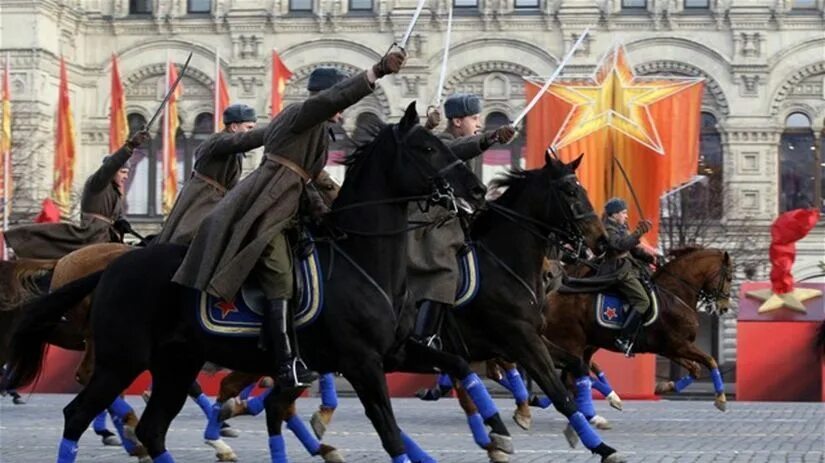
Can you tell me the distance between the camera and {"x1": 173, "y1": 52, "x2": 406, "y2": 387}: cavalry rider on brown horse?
11.0 meters

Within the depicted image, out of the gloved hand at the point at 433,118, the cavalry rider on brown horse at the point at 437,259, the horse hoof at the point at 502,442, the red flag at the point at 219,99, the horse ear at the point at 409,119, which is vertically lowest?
the horse hoof at the point at 502,442

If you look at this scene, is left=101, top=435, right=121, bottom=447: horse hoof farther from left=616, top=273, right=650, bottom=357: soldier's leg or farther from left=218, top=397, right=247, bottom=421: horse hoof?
left=616, top=273, right=650, bottom=357: soldier's leg

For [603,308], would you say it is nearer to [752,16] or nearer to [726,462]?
[726,462]

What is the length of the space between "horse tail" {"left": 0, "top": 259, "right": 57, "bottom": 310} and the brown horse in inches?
197

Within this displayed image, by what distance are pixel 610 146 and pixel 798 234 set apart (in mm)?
3370

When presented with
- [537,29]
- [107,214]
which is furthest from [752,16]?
[107,214]

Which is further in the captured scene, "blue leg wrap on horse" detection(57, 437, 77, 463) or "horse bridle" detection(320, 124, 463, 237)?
"blue leg wrap on horse" detection(57, 437, 77, 463)

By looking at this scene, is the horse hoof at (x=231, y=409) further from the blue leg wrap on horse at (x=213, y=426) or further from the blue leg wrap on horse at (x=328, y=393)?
the blue leg wrap on horse at (x=328, y=393)

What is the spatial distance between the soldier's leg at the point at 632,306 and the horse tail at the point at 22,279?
585cm

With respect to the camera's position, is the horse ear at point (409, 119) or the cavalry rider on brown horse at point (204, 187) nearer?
the horse ear at point (409, 119)

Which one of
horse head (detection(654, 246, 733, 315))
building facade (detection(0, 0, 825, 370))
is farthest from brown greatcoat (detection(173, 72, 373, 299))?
building facade (detection(0, 0, 825, 370))

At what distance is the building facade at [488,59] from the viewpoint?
5500 cm

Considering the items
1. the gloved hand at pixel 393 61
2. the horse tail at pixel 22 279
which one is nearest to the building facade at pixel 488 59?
the horse tail at pixel 22 279

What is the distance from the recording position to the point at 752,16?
5544 centimetres
